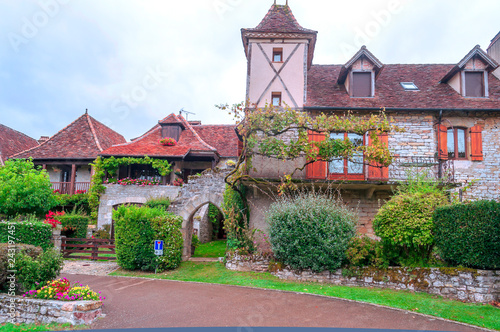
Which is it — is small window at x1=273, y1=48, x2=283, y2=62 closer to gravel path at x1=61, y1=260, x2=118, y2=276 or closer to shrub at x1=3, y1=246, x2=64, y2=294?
gravel path at x1=61, y1=260, x2=118, y2=276

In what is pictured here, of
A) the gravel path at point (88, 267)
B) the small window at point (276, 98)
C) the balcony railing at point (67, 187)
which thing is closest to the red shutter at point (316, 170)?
the small window at point (276, 98)

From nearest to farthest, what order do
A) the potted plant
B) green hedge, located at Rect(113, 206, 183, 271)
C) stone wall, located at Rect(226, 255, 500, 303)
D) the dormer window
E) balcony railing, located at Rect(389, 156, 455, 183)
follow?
stone wall, located at Rect(226, 255, 500, 303) → green hedge, located at Rect(113, 206, 183, 271) → balcony railing, located at Rect(389, 156, 455, 183) → the dormer window → the potted plant

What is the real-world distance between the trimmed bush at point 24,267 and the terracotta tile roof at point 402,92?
396 inches

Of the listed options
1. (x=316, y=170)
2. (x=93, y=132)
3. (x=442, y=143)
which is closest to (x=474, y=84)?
(x=442, y=143)

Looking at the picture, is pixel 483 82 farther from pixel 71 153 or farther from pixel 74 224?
pixel 71 153

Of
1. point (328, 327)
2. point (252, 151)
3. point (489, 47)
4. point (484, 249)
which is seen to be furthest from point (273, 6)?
point (328, 327)

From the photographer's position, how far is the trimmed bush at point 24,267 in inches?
301

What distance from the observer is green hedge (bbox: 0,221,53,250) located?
12273mm

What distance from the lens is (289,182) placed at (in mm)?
11656

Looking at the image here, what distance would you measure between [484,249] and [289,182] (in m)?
5.40

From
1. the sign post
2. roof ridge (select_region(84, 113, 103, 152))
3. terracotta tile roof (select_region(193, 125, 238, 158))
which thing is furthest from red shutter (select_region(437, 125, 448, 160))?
roof ridge (select_region(84, 113, 103, 152))

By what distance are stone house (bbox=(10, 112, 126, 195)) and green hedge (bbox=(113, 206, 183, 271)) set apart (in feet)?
32.9

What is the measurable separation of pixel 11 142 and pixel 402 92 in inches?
933

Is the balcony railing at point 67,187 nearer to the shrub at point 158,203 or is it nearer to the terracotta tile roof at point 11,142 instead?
the terracotta tile roof at point 11,142
